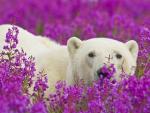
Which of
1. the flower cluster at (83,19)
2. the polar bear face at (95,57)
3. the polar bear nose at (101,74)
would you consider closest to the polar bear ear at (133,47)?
the polar bear face at (95,57)

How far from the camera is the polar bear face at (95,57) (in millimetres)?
6484

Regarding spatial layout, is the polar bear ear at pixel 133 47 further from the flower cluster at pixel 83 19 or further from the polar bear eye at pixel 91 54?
the polar bear eye at pixel 91 54

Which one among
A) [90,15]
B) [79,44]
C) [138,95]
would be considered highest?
[90,15]

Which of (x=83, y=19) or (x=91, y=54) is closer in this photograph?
(x=91, y=54)

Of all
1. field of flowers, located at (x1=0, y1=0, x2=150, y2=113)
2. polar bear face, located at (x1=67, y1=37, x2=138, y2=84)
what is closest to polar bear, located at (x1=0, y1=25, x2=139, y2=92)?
polar bear face, located at (x1=67, y1=37, x2=138, y2=84)

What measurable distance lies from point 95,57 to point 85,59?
21cm

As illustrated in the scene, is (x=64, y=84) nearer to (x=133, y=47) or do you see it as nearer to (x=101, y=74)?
(x=101, y=74)

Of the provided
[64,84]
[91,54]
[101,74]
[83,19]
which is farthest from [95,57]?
[83,19]

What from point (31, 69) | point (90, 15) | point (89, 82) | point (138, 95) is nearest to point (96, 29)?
point (90, 15)

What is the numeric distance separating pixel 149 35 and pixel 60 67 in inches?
43.8

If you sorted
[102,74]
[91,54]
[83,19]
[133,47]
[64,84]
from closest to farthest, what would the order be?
[64,84], [102,74], [91,54], [133,47], [83,19]

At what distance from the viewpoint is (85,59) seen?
22.2 feet

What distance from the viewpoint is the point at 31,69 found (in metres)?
5.80

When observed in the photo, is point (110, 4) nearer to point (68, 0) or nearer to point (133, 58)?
point (68, 0)
